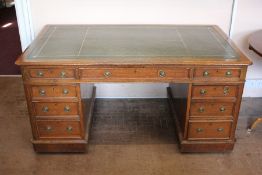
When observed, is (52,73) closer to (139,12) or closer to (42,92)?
(42,92)

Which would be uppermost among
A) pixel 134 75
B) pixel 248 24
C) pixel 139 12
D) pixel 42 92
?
pixel 139 12

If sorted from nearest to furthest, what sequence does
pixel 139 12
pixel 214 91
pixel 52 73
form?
1. pixel 52 73
2. pixel 214 91
3. pixel 139 12

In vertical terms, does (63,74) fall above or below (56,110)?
above

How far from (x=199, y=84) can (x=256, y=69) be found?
1239 millimetres

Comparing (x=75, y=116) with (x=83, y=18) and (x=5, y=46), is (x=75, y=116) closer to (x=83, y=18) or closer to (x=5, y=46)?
(x=83, y=18)

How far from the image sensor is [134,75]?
2125 millimetres

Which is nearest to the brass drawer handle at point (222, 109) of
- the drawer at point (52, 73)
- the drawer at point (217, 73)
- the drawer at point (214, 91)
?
the drawer at point (214, 91)

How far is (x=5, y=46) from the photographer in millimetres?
4434

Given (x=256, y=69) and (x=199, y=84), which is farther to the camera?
(x=256, y=69)

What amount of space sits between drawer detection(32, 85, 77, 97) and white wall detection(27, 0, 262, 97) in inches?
35.1

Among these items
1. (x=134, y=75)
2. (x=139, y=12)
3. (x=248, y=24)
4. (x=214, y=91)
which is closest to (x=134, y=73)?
(x=134, y=75)

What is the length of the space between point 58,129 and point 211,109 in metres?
1.14

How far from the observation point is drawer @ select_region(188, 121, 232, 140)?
2328 millimetres

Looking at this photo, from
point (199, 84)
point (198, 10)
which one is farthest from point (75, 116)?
point (198, 10)
